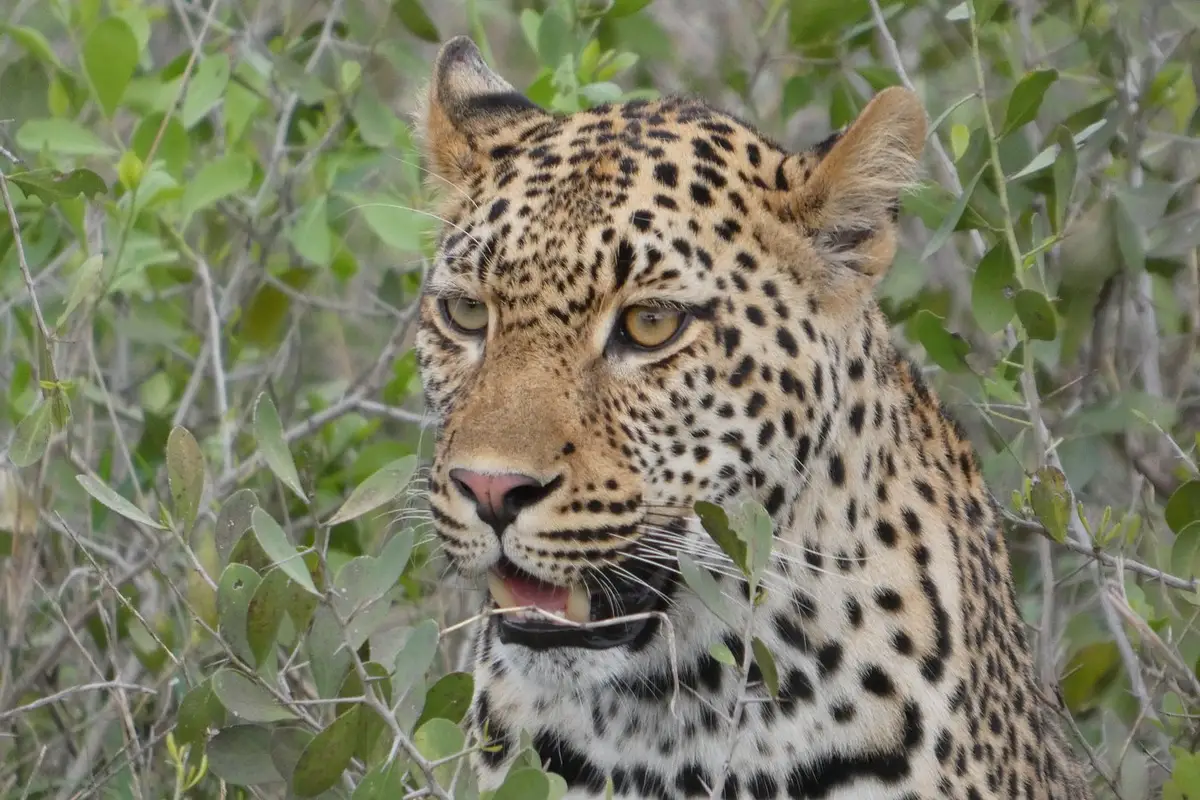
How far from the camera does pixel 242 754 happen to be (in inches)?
155

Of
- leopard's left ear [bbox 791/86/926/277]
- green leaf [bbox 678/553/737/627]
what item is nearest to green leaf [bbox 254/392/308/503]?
green leaf [bbox 678/553/737/627]

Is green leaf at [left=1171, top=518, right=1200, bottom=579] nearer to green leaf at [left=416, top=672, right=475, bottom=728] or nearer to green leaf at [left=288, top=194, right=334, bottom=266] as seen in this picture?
green leaf at [left=416, top=672, right=475, bottom=728]

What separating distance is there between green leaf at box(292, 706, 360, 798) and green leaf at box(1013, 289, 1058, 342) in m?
2.40

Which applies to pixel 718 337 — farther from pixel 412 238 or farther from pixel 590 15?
pixel 590 15

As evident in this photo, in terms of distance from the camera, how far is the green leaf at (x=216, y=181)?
6172 millimetres

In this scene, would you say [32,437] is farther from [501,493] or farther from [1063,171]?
[1063,171]

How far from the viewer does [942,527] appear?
4.75 m

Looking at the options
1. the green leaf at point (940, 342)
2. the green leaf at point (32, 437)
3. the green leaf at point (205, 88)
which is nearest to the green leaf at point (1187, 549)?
the green leaf at point (940, 342)

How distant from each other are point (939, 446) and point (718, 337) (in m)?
0.84

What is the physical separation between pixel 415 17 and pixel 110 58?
1.11 metres

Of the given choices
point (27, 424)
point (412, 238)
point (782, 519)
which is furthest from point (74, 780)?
point (782, 519)

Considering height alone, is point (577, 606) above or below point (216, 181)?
below

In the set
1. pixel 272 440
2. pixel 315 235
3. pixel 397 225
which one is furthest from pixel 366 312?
pixel 272 440

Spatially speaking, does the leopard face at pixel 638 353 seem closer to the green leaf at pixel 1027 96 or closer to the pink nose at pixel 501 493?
the pink nose at pixel 501 493
